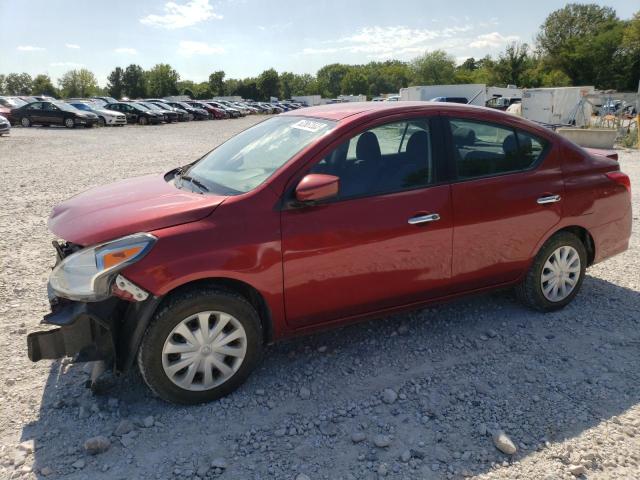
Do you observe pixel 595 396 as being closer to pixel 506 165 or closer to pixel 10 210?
pixel 506 165

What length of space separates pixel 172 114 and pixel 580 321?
125ft

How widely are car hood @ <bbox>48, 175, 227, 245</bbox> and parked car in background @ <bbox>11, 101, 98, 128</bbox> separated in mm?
29282

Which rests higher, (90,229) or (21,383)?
(90,229)

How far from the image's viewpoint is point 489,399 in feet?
10.5

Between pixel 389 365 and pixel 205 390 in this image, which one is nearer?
pixel 205 390

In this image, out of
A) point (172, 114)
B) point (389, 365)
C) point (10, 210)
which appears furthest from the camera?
point (172, 114)

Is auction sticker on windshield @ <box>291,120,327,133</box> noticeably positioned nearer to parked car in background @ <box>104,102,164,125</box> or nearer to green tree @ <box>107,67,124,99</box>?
parked car in background @ <box>104,102,164,125</box>

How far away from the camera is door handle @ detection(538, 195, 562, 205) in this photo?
405 centimetres

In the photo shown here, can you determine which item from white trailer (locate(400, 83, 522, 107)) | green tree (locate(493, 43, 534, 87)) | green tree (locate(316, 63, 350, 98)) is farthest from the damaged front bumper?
green tree (locate(316, 63, 350, 98))

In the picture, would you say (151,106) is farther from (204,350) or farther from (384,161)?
(204,350)

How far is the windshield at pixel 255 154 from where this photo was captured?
340 centimetres

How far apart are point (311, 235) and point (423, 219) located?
85 cm

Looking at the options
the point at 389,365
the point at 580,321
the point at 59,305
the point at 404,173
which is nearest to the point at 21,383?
the point at 59,305

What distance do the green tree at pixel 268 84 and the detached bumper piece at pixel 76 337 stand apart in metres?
105
